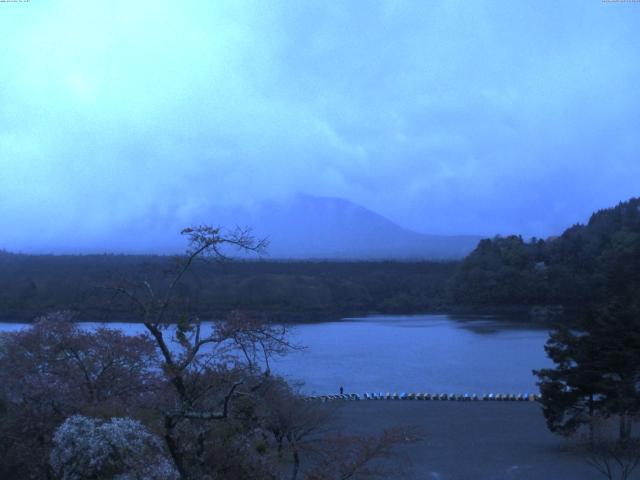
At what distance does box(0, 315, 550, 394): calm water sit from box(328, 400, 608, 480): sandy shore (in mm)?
1987

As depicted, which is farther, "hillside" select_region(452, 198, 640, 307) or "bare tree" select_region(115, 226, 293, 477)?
"hillside" select_region(452, 198, 640, 307)

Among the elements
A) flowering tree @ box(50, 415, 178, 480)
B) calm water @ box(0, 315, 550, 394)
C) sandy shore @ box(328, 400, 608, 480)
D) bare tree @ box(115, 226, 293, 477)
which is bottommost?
sandy shore @ box(328, 400, 608, 480)

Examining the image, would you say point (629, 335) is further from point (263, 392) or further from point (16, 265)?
point (16, 265)

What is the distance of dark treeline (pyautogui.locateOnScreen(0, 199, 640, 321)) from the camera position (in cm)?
3000

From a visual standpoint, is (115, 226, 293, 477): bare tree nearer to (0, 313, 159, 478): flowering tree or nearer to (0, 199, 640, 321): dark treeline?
(0, 313, 159, 478): flowering tree

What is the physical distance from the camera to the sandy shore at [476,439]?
33.6 feet

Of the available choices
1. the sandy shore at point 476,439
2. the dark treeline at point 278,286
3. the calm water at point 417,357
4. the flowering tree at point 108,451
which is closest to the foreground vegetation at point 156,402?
the flowering tree at point 108,451

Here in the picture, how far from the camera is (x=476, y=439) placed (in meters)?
12.6

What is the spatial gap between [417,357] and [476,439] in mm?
12106

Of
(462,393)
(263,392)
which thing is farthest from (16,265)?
(263,392)

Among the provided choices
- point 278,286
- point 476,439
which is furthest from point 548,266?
point 476,439

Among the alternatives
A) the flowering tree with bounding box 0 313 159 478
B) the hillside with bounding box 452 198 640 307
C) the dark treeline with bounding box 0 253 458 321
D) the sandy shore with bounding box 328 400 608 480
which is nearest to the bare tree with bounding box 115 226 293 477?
the flowering tree with bounding box 0 313 159 478

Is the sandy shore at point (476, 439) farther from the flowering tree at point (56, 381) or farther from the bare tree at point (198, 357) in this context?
the bare tree at point (198, 357)

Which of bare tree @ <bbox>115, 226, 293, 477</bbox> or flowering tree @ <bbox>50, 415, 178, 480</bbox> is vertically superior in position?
bare tree @ <bbox>115, 226, 293, 477</bbox>
